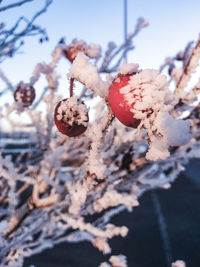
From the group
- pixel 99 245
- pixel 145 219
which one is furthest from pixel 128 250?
pixel 99 245

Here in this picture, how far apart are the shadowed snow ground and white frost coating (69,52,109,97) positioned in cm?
482

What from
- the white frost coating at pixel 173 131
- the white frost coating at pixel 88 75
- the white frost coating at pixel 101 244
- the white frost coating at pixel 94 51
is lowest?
the white frost coating at pixel 101 244

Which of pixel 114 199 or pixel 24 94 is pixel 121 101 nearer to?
pixel 114 199

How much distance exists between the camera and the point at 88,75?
0.81 m

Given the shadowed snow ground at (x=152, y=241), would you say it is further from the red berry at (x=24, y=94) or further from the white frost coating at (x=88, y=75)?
the white frost coating at (x=88, y=75)

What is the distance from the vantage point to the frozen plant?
80 centimetres

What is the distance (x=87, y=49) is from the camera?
2225mm

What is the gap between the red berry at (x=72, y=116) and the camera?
95 cm

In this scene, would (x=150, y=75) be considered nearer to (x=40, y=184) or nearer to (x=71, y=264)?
(x=40, y=184)

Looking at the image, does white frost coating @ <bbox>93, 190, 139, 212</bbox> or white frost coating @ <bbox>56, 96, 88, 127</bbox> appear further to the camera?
white frost coating @ <bbox>93, 190, 139, 212</bbox>

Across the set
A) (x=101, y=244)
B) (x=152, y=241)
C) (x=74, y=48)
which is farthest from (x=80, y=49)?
(x=152, y=241)

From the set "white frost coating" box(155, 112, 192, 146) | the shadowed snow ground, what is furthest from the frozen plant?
the shadowed snow ground

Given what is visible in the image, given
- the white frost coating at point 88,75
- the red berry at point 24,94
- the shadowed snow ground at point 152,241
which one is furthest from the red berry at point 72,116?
the shadowed snow ground at point 152,241

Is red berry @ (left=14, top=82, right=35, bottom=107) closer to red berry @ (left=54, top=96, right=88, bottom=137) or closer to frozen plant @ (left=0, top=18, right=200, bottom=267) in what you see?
frozen plant @ (left=0, top=18, right=200, bottom=267)
